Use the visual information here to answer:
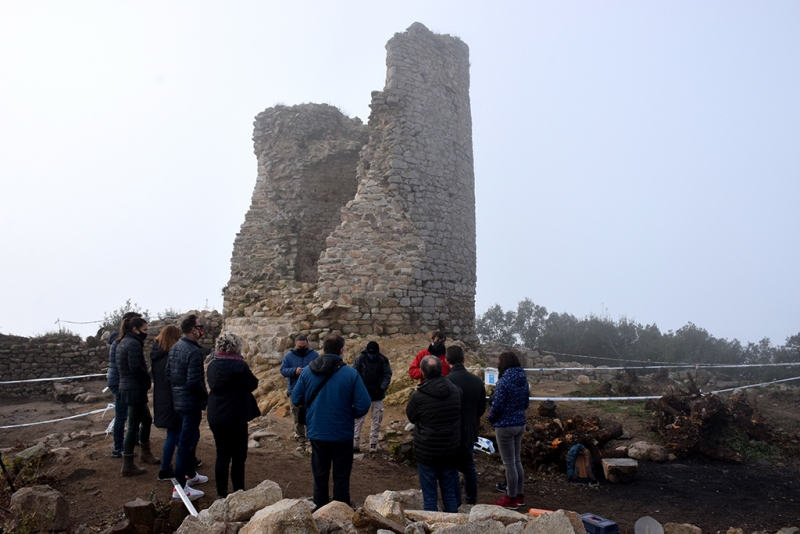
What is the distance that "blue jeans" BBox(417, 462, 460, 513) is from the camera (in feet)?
15.0

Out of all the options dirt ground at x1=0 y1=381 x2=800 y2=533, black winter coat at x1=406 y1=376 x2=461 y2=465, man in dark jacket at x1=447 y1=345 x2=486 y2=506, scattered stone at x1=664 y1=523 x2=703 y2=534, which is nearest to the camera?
scattered stone at x1=664 y1=523 x2=703 y2=534

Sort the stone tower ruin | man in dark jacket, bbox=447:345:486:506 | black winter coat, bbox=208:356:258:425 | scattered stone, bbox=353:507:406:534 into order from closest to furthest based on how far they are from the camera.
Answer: scattered stone, bbox=353:507:406:534, black winter coat, bbox=208:356:258:425, man in dark jacket, bbox=447:345:486:506, the stone tower ruin

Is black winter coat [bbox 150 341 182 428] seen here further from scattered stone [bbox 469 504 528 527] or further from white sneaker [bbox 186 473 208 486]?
scattered stone [bbox 469 504 528 527]

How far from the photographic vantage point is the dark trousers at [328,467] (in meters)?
4.59

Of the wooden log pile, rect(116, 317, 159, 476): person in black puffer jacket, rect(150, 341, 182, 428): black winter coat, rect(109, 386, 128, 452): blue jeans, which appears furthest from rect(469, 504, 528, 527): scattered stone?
the wooden log pile

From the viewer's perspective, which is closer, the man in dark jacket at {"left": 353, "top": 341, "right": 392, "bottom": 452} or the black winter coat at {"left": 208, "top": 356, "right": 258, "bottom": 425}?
the black winter coat at {"left": 208, "top": 356, "right": 258, "bottom": 425}

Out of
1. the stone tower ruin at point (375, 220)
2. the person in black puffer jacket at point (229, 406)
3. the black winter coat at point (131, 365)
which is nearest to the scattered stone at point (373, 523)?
the person in black puffer jacket at point (229, 406)

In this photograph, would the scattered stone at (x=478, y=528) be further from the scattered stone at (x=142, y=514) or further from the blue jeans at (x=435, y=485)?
the scattered stone at (x=142, y=514)

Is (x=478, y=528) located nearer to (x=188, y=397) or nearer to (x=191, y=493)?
(x=191, y=493)

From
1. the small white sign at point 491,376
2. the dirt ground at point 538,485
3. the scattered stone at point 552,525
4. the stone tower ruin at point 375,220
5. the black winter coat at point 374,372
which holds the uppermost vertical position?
the stone tower ruin at point 375,220

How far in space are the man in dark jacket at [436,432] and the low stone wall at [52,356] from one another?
11.8m

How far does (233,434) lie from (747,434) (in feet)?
24.6

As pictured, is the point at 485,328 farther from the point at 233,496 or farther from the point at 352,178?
the point at 233,496

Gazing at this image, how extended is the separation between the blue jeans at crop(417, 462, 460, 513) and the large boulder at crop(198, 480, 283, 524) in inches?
49.8
